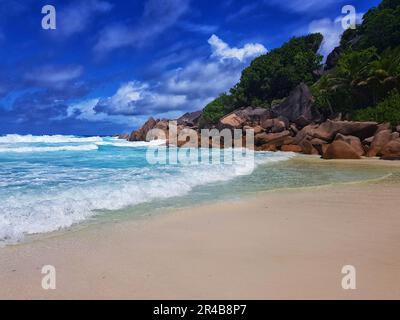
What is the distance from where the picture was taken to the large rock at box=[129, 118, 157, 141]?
49844 millimetres

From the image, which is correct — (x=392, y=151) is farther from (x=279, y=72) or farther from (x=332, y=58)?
(x=332, y=58)

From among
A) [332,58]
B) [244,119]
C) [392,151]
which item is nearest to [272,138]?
[244,119]

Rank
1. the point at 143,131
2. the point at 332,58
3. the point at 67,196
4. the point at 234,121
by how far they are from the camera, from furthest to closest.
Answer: the point at 143,131 < the point at 332,58 < the point at 234,121 < the point at 67,196

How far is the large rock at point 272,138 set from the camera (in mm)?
26641

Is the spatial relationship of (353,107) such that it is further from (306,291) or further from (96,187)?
(306,291)

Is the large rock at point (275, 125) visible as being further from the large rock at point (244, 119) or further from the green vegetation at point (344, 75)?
the green vegetation at point (344, 75)

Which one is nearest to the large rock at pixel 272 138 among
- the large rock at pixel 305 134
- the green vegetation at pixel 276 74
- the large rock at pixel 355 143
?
the large rock at pixel 305 134

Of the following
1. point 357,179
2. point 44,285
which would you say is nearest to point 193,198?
point 44,285

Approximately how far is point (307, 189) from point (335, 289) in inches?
233

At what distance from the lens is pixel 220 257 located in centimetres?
388

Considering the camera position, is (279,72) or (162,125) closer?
(279,72)

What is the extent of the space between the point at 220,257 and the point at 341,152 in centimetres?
1595

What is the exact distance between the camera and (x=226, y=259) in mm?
3811

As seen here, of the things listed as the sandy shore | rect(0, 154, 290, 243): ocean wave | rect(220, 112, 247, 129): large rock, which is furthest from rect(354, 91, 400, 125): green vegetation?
the sandy shore
